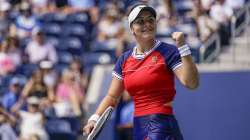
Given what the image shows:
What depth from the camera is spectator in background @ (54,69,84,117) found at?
37.0 feet

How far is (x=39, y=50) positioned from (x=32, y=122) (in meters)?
2.72

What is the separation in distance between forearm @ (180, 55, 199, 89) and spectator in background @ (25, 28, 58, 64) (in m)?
7.76

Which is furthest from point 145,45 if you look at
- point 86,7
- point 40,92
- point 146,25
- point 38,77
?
point 86,7

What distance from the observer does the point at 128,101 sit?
938 centimetres

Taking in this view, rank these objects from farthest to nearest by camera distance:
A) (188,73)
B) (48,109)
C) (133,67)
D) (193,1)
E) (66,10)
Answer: (66,10)
(193,1)
(48,109)
(133,67)
(188,73)

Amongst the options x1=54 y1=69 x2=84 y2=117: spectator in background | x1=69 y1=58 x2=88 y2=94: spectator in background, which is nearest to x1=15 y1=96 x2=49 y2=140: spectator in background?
x1=54 y1=69 x2=84 y2=117: spectator in background

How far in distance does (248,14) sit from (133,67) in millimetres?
7268

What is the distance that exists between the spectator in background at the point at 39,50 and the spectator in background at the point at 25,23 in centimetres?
80

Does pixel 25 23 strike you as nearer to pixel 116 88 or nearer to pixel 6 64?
pixel 6 64

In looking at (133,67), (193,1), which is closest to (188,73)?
(133,67)

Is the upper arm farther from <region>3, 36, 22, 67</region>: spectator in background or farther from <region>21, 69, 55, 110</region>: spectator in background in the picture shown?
<region>3, 36, 22, 67</region>: spectator in background

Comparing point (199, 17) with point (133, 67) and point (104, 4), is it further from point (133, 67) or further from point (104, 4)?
point (133, 67)

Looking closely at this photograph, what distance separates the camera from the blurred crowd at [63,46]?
1095cm

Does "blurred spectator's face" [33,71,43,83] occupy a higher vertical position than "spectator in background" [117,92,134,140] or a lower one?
higher
